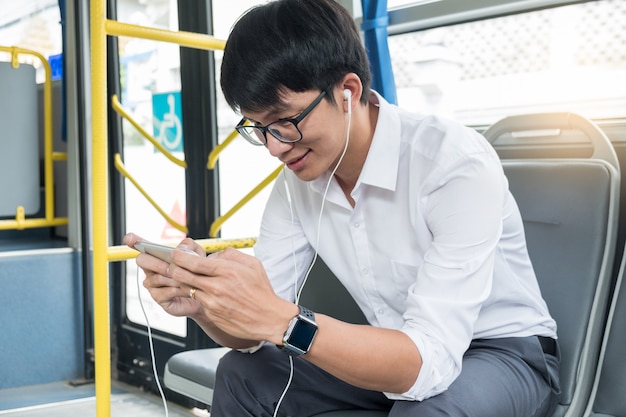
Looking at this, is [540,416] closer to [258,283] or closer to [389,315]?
[389,315]

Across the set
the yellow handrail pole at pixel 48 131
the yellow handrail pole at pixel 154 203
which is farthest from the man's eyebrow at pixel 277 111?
the yellow handrail pole at pixel 48 131

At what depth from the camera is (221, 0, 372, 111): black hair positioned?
1.15 meters

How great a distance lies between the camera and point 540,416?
1259 mm

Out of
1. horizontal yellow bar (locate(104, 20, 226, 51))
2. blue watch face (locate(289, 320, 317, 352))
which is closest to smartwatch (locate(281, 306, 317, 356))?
blue watch face (locate(289, 320, 317, 352))

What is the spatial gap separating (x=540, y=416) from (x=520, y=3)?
0.99m

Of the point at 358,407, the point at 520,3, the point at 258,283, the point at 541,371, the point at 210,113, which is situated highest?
the point at 520,3

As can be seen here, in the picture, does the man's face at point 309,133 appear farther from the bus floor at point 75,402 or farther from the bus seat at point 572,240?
the bus floor at point 75,402

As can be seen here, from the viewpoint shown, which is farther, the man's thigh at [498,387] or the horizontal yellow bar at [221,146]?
the horizontal yellow bar at [221,146]

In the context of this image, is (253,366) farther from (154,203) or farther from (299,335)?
(154,203)

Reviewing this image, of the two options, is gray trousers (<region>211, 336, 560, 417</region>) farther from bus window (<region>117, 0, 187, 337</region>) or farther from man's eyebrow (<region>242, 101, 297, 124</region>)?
bus window (<region>117, 0, 187, 337</region>)

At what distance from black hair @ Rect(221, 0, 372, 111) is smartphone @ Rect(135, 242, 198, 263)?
0.90 ft

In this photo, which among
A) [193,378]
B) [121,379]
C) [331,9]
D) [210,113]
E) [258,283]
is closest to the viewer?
[258,283]

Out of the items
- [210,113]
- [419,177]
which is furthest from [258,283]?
[210,113]

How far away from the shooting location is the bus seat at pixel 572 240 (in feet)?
4.36
